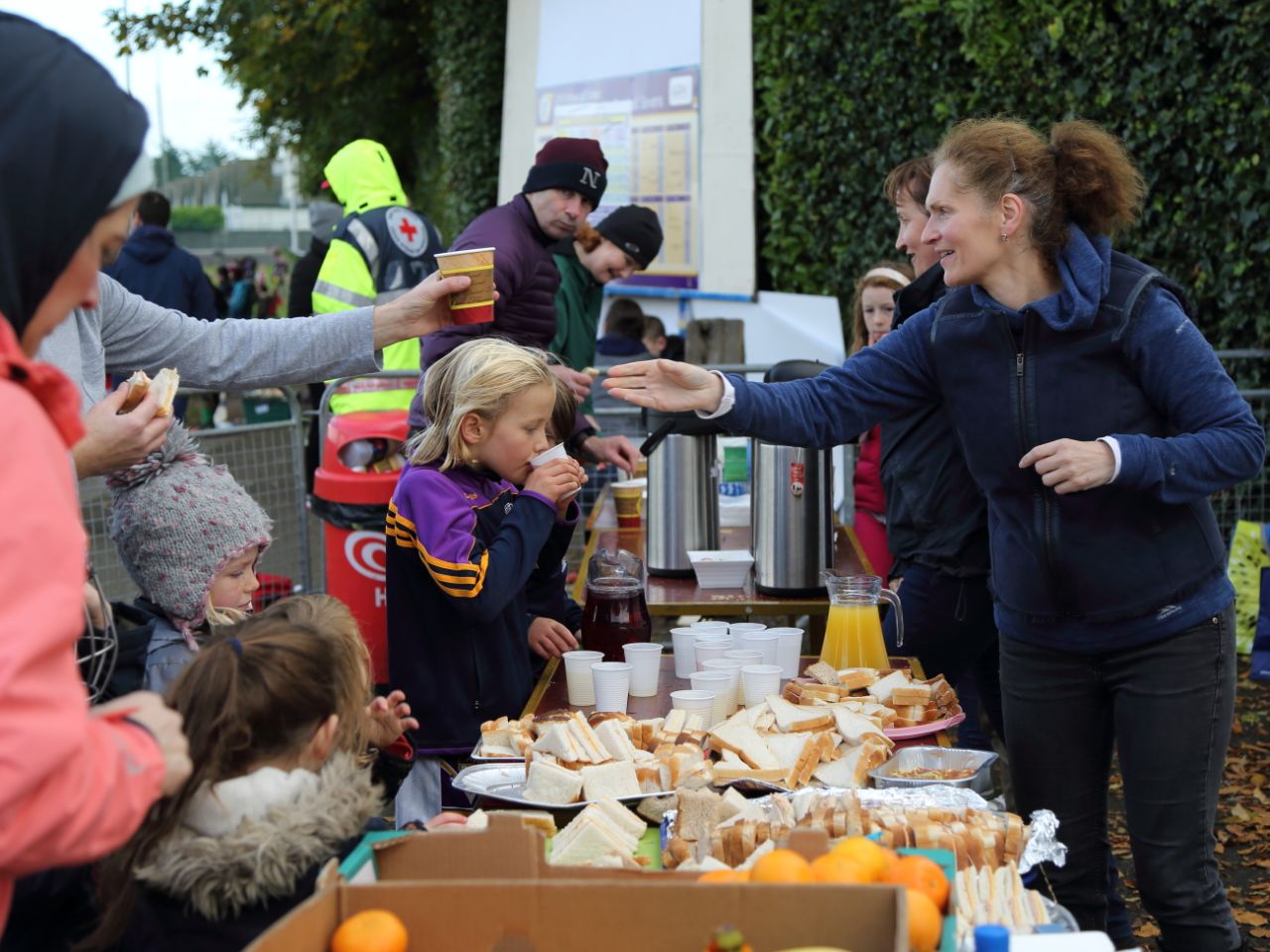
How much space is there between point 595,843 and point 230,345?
1.66 m

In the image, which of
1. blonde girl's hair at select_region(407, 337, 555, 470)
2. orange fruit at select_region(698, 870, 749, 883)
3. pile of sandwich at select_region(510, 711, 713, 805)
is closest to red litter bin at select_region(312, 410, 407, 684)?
blonde girl's hair at select_region(407, 337, 555, 470)

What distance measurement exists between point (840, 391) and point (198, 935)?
208cm

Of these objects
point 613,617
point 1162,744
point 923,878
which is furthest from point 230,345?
point 1162,744

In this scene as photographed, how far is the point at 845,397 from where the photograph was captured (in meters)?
3.46

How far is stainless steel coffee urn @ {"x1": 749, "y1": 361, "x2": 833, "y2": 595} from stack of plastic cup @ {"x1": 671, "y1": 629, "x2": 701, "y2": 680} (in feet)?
3.09

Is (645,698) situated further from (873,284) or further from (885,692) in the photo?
(873,284)

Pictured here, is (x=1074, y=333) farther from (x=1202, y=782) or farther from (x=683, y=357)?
(x=683, y=357)

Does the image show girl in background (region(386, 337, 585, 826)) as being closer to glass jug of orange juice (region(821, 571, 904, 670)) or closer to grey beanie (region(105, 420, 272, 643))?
grey beanie (region(105, 420, 272, 643))

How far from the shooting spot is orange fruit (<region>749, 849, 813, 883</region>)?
1700 millimetres

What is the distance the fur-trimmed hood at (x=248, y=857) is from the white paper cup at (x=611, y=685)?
109cm

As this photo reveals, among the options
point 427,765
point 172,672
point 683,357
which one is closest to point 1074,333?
point 427,765

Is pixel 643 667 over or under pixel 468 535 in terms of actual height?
under

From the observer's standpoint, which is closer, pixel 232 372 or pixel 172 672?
pixel 172 672

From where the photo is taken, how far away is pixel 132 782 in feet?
4.36
